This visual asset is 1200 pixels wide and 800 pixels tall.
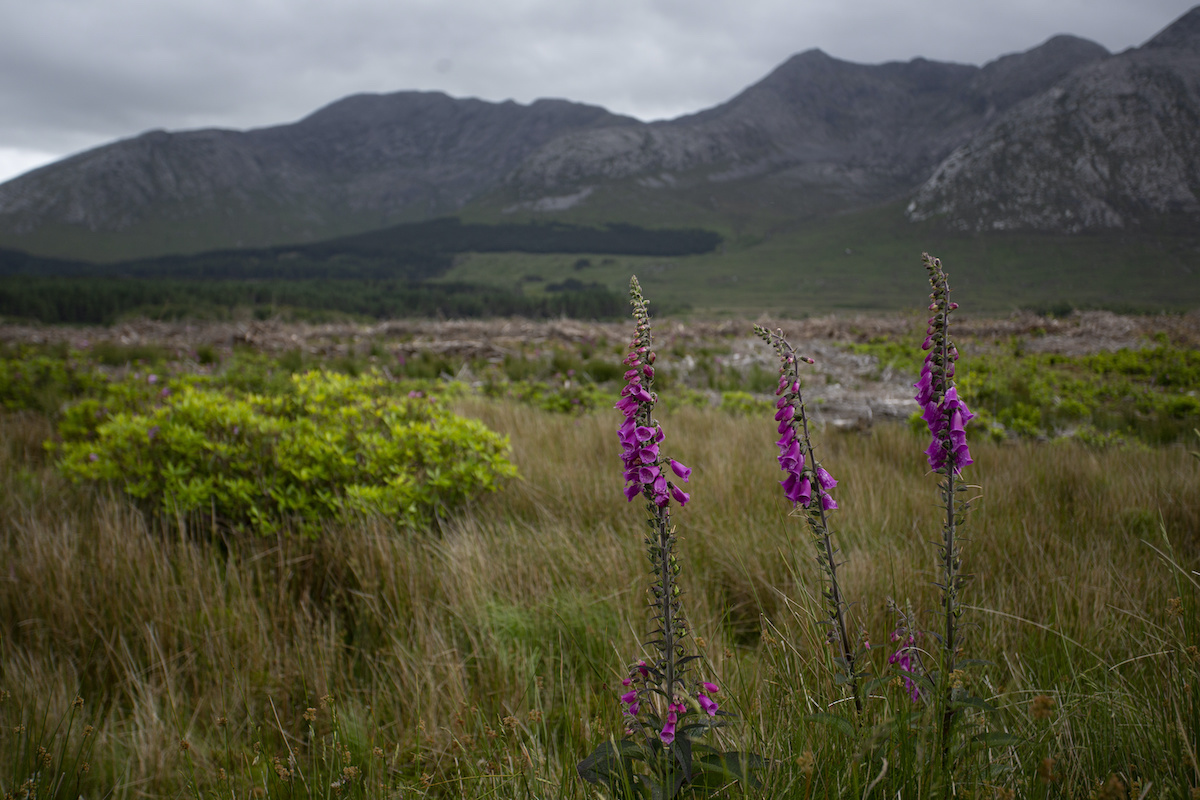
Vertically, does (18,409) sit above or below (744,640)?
above

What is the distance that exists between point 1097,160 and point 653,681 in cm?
17046

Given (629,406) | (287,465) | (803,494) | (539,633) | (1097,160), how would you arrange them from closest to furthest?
1. (629,406)
2. (803,494)
3. (539,633)
4. (287,465)
5. (1097,160)

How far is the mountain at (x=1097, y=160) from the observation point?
122m

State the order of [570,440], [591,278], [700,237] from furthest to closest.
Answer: [700,237] < [591,278] < [570,440]

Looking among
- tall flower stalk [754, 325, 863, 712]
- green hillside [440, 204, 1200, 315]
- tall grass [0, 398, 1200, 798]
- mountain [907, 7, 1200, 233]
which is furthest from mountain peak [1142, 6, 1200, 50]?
tall flower stalk [754, 325, 863, 712]

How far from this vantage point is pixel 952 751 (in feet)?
4.26

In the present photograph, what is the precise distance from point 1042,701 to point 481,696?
1844mm

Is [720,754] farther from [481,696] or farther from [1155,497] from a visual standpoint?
[1155,497]

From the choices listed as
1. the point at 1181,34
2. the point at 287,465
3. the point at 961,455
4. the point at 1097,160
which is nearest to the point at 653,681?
the point at 961,455

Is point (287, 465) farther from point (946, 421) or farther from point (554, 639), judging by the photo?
point (946, 421)

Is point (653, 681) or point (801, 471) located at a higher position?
point (801, 471)

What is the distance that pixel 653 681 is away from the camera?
1406 mm

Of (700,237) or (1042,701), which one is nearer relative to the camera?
(1042,701)

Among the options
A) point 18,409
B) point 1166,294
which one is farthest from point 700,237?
point 18,409
